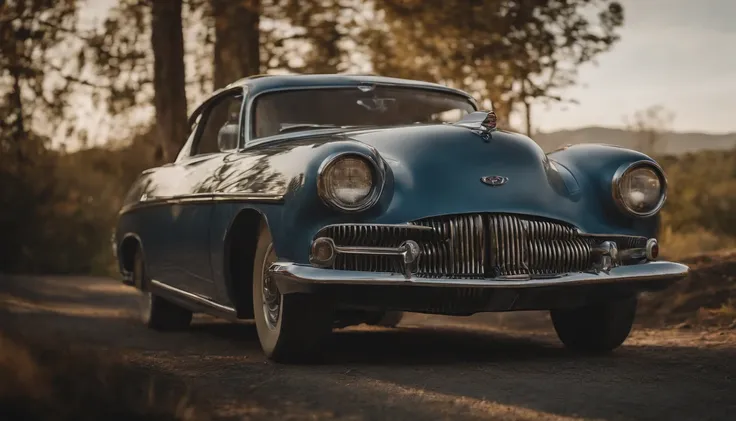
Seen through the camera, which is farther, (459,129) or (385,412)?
(459,129)

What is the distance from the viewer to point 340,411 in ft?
13.9

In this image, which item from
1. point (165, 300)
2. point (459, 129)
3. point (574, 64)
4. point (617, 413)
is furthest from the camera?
point (574, 64)

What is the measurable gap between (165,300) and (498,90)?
7840 mm

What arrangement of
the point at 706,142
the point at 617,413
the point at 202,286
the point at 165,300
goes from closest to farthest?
the point at 617,413
the point at 202,286
the point at 165,300
the point at 706,142

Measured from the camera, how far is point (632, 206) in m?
5.77

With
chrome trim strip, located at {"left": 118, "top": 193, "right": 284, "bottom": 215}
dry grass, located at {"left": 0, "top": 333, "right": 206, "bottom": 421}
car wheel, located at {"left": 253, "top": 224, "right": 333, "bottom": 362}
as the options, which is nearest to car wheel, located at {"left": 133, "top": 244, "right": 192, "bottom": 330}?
chrome trim strip, located at {"left": 118, "top": 193, "right": 284, "bottom": 215}

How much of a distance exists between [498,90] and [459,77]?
1.76ft

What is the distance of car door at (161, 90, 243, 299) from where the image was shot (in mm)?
6570

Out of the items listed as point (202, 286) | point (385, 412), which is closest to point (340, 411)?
point (385, 412)

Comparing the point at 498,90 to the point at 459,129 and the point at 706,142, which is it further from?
the point at 706,142

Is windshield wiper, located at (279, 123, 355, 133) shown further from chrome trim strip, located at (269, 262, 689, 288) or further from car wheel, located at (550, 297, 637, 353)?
car wheel, located at (550, 297, 637, 353)

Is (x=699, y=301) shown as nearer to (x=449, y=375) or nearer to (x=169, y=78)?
(x=449, y=375)

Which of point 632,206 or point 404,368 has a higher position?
point 632,206

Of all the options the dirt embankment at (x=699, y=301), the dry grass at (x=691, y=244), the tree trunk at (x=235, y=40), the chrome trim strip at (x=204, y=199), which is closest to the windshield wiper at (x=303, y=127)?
the chrome trim strip at (x=204, y=199)
